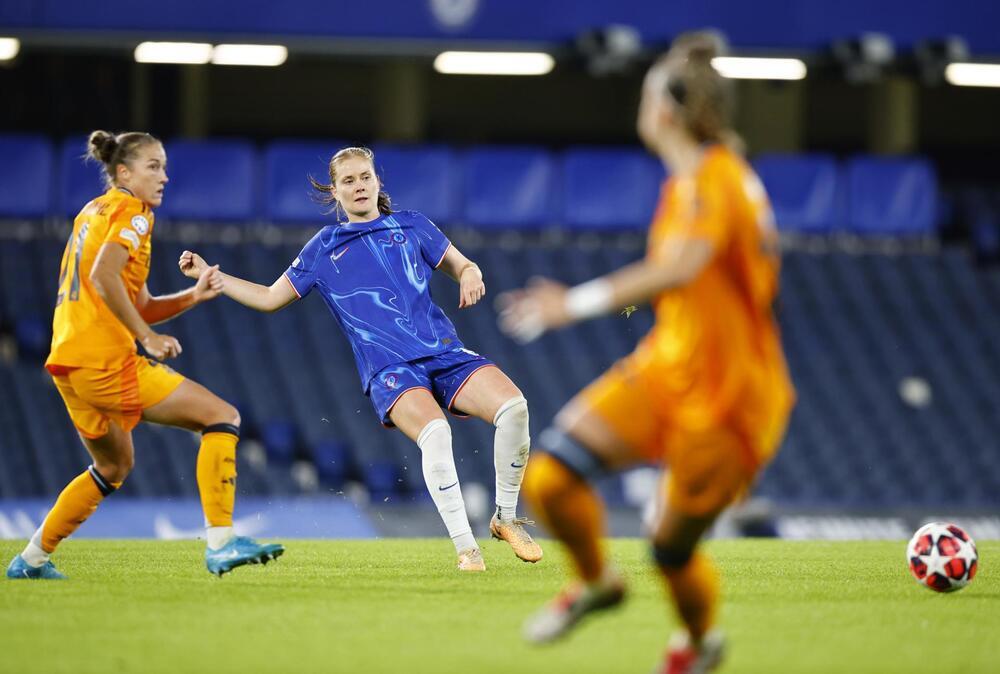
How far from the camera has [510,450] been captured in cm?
873

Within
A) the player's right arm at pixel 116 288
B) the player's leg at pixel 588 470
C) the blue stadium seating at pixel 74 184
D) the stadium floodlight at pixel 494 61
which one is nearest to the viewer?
the player's leg at pixel 588 470

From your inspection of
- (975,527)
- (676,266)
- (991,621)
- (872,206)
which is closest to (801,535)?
(975,527)

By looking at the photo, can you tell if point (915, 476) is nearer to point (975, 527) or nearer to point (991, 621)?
point (975, 527)

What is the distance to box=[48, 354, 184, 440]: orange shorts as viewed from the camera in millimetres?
7746

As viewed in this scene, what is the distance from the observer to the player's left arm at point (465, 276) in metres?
8.56

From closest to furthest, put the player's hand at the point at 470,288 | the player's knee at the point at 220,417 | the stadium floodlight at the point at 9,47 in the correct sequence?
1. the player's knee at the point at 220,417
2. the player's hand at the point at 470,288
3. the stadium floodlight at the point at 9,47

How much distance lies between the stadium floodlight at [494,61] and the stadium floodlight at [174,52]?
8.92 ft

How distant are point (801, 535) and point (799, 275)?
193 inches

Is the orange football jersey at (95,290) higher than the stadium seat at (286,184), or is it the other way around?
the orange football jersey at (95,290)

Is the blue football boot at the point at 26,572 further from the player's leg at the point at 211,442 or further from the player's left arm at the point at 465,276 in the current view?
the player's left arm at the point at 465,276

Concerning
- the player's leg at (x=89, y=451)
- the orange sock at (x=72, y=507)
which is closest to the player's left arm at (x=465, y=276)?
the player's leg at (x=89, y=451)

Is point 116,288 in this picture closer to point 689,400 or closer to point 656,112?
point 656,112

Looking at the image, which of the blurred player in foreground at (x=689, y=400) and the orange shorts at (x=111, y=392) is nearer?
the blurred player in foreground at (x=689, y=400)

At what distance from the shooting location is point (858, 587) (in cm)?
811
